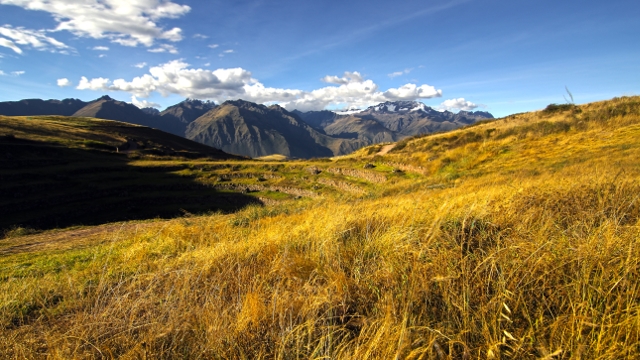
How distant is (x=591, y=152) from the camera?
15969 mm

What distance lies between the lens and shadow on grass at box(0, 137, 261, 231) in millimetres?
25000

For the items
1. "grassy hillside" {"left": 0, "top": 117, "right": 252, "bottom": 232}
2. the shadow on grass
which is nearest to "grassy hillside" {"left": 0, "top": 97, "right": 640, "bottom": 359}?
the shadow on grass

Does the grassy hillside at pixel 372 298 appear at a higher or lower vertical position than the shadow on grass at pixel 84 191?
higher

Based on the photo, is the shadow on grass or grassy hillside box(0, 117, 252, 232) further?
grassy hillside box(0, 117, 252, 232)

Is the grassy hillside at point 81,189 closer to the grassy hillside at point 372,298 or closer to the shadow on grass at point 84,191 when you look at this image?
the shadow on grass at point 84,191

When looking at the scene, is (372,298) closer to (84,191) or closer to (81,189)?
(84,191)

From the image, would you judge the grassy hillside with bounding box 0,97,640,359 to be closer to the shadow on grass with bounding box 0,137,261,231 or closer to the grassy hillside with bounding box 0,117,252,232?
the shadow on grass with bounding box 0,137,261,231

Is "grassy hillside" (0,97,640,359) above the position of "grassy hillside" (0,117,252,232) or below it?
above

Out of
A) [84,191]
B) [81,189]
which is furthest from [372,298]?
[81,189]

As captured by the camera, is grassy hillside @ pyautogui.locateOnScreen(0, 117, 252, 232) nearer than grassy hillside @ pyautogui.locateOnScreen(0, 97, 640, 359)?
No

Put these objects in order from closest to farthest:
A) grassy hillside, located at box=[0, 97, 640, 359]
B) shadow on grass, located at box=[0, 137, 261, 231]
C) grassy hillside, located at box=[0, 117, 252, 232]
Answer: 1. grassy hillside, located at box=[0, 97, 640, 359]
2. shadow on grass, located at box=[0, 137, 261, 231]
3. grassy hillside, located at box=[0, 117, 252, 232]

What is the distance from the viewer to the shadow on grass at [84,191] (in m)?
25.0

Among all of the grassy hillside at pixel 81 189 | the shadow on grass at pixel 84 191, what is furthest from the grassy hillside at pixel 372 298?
the grassy hillside at pixel 81 189

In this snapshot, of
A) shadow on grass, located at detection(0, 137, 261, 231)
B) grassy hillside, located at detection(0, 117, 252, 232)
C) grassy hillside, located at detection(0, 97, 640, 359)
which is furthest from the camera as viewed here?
grassy hillside, located at detection(0, 117, 252, 232)
